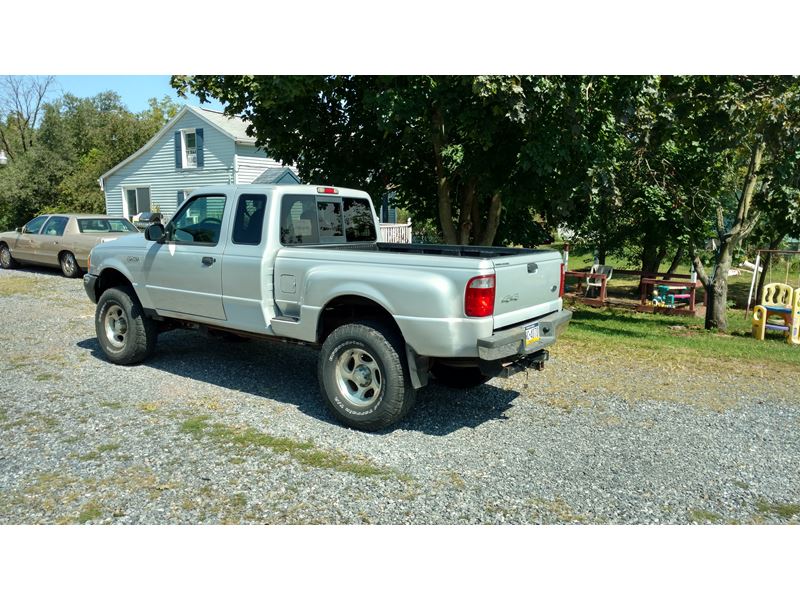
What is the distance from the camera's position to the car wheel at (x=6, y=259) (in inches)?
663

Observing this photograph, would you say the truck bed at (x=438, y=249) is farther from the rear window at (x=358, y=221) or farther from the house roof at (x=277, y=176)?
the house roof at (x=277, y=176)

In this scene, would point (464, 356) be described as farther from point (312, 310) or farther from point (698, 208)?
point (698, 208)

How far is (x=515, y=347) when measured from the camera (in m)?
4.76

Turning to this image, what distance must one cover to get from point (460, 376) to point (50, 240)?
13270 mm

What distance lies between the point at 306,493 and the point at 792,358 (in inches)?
303

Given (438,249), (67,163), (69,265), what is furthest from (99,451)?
(67,163)

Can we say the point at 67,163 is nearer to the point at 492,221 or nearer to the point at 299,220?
the point at 492,221

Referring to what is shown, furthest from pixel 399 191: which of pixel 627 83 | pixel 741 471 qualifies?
pixel 741 471

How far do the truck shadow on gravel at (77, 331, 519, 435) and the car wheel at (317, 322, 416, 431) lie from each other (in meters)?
0.26

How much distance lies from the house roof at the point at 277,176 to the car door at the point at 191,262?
15102 millimetres

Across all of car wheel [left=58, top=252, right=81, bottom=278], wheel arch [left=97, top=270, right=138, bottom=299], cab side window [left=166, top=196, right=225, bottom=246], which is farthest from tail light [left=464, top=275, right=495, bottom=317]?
car wheel [left=58, top=252, right=81, bottom=278]

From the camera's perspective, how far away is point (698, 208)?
13133mm

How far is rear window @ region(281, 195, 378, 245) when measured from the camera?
19.4 ft

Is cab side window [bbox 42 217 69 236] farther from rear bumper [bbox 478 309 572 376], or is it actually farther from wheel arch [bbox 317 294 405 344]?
rear bumper [bbox 478 309 572 376]
